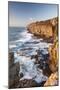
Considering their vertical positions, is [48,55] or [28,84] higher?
[48,55]

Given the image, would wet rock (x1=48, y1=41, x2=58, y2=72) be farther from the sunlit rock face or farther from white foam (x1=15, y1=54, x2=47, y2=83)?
white foam (x1=15, y1=54, x2=47, y2=83)

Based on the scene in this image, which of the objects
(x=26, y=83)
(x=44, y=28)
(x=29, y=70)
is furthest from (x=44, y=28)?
(x=26, y=83)

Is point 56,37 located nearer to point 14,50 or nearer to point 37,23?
point 37,23

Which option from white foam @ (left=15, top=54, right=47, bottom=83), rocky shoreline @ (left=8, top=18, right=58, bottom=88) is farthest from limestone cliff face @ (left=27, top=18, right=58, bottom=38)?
white foam @ (left=15, top=54, right=47, bottom=83)

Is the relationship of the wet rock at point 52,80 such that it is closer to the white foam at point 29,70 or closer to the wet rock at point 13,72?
the white foam at point 29,70

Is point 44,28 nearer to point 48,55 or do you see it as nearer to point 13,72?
point 48,55

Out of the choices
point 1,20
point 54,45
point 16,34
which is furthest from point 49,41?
point 1,20
